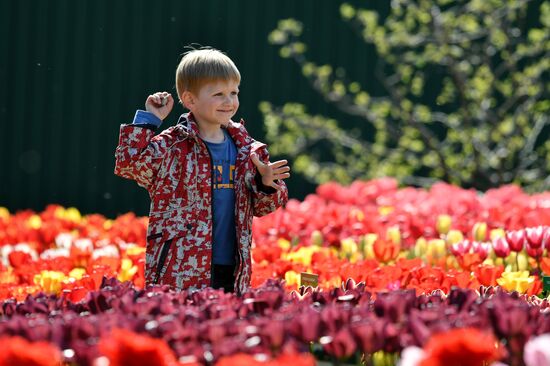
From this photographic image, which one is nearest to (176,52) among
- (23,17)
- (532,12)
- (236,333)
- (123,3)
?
(123,3)

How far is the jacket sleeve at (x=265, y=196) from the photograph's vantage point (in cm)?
384

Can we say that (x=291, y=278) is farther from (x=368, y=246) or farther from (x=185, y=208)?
(x=368, y=246)

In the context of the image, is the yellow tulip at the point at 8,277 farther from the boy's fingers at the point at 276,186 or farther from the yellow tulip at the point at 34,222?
the yellow tulip at the point at 34,222

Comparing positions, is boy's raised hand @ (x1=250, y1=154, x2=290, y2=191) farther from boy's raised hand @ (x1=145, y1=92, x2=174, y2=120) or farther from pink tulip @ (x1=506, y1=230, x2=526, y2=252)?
pink tulip @ (x1=506, y1=230, x2=526, y2=252)

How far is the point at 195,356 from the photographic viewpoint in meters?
2.12

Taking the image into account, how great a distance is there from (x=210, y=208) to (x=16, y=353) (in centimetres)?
198

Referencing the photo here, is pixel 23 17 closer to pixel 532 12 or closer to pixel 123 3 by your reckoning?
pixel 123 3

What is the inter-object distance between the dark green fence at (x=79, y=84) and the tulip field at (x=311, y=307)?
428 centimetres

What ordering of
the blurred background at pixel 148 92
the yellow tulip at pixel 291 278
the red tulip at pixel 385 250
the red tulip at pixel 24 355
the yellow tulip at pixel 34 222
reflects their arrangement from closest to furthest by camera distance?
Answer: 1. the red tulip at pixel 24 355
2. the yellow tulip at pixel 291 278
3. the red tulip at pixel 385 250
4. the yellow tulip at pixel 34 222
5. the blurred background at pixel 148 92

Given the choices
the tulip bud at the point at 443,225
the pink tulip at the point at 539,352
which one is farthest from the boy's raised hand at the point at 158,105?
the tulip bud at the point at 443,225

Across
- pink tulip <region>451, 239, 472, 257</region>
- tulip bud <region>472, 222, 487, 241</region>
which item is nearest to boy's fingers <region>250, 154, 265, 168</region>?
pink tulip <region>451, 239, 472, 257</region>

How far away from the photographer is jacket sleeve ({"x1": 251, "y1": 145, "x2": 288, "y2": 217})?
3.84m

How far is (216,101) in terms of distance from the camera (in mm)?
3877

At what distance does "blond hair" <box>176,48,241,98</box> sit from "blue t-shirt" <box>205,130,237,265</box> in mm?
239
